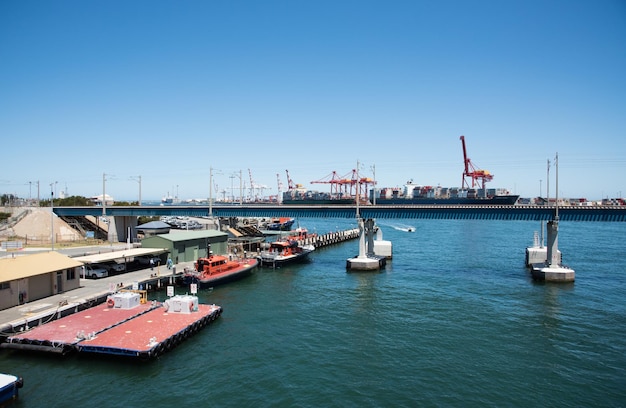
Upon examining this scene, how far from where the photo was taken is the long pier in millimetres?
51116

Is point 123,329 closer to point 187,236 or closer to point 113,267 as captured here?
point 113,267

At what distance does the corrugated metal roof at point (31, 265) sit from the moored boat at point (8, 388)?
12.1 m

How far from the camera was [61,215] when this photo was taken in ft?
255

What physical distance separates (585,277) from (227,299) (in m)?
42.9

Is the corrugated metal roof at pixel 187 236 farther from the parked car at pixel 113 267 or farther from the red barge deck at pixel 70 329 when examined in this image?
the red barge deck at pixel 70 329

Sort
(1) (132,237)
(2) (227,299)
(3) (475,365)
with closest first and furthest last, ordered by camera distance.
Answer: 1. (3) (475,365)
2. (2) (227,299)
3. (1) (132,237)

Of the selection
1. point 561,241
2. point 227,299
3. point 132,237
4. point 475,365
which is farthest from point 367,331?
point 561,241

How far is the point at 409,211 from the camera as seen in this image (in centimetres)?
6047

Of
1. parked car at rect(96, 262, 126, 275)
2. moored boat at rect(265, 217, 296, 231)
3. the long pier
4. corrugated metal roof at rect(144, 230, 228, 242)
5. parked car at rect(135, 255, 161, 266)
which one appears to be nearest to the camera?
parked car at rect(96, 262, 126, 275)

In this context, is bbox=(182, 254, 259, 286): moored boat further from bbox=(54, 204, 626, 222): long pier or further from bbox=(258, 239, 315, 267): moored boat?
bbox=(54, 204, 626, 222): long pier

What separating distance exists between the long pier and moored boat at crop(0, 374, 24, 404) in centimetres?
4673

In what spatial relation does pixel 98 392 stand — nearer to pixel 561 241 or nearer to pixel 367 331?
pixel 367 331

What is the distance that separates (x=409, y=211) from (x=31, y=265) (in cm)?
4550

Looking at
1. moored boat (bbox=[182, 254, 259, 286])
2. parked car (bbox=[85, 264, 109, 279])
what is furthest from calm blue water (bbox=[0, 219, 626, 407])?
parked car (bbox=[85, 264, 109, 279])
